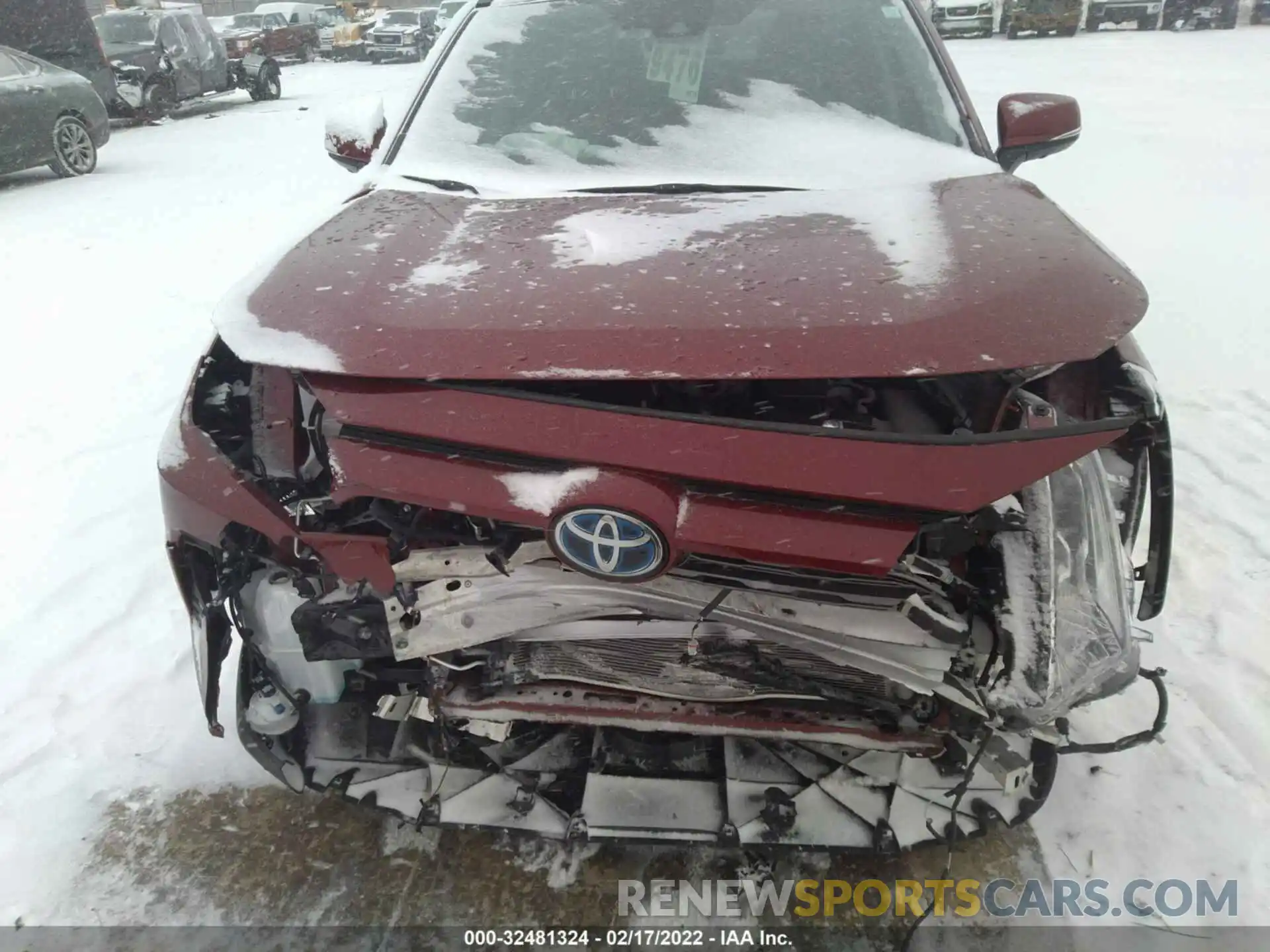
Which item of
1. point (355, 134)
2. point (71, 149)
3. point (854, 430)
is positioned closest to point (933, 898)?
point (854, 430)

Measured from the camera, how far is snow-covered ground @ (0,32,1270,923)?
213 cm

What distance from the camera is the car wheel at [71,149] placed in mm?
8914

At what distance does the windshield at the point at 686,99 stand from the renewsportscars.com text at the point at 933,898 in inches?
68.6

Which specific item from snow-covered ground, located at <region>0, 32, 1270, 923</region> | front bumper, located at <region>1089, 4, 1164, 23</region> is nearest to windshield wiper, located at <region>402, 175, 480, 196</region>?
snow-covered ground, located at <region>0, 32, 1270, 923</region>

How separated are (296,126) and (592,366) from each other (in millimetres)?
13090

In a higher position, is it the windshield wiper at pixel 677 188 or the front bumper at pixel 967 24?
the front bumper at pixel 967 24

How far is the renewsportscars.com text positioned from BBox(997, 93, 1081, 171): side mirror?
75.8 inches

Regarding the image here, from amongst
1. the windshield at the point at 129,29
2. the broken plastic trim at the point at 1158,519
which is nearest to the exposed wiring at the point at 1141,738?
the broken plastic trim at the point at 1158,519

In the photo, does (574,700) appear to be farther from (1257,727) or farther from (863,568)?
(1257,727)

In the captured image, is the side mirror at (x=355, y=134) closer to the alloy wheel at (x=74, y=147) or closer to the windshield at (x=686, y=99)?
the windshield at (x=686, y=99)

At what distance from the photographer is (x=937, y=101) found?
2.56 metres

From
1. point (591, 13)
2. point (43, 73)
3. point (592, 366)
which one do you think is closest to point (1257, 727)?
point (592, 366)

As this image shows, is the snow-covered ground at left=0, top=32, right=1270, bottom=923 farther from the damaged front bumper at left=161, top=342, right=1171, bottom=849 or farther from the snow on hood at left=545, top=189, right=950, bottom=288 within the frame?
the snow on hood at left=545, top=189, right=950, bottom=288

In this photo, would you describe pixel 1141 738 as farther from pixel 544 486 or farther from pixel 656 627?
pixel 544 486
